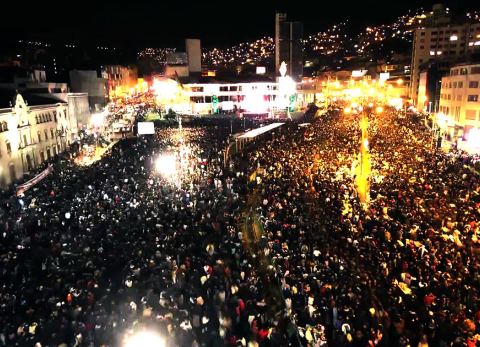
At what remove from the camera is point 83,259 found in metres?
12.5

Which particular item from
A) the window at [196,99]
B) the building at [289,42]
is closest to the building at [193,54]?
the window at [196,99]

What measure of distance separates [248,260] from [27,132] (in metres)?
24.6

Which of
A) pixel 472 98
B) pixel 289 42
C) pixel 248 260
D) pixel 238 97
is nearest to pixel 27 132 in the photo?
pixel 248 260

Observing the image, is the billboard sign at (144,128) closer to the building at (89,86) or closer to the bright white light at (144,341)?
the building at (89,86)

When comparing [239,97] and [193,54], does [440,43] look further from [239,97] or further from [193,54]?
[193,54]

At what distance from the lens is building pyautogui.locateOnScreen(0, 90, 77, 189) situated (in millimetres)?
26969

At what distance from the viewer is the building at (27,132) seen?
2697 cm

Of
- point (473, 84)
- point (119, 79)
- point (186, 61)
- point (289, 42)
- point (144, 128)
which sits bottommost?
point (144, 128)

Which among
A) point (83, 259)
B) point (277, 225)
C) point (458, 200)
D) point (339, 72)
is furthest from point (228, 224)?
point (339, 72)

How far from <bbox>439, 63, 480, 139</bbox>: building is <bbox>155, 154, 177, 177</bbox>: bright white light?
22549 millimetres

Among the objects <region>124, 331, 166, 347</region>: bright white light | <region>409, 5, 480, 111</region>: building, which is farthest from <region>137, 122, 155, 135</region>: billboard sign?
<region>409, 5, 480, 111</region>: building

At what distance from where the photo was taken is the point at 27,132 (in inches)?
1190

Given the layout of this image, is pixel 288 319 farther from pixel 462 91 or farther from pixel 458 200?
pixel 462 91

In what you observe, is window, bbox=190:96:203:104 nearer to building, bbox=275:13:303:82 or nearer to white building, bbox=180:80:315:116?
white building, bbox=180:80:315:116
